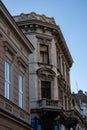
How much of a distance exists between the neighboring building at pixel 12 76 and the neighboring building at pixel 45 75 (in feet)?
29.2

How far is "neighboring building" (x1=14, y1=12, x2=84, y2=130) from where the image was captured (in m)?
31.0

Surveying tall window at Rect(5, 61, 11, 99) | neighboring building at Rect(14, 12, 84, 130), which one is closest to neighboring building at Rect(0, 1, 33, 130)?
tall window at Rect(5, 61, 11, 99)

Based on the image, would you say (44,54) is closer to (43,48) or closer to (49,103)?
(43,48)

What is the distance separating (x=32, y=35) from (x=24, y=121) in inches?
543

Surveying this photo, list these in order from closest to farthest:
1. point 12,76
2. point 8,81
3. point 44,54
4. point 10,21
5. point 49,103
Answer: point 8,81 < point 10,21 < point 12,76 < point 49,103 < point 44,54

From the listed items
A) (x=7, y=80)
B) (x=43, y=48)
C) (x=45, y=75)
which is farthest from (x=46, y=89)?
(x=7, y=80)

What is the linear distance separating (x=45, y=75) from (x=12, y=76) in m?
13.2

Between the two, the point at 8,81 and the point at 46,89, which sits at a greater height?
the point at 46,89

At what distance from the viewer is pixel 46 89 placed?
1277 inches

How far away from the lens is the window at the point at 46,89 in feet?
105

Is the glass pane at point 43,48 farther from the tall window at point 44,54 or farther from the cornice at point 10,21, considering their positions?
the cornice at point 10,21

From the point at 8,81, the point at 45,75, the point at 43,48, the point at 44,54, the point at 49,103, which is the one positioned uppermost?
the point at 43,48

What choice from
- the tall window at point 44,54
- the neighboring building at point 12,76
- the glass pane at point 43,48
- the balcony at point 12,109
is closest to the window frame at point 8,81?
the neighboring building at point 12,76

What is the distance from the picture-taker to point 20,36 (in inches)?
821
